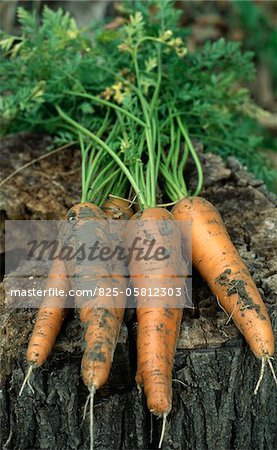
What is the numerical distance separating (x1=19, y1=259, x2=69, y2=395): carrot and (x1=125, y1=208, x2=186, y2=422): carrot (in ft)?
0.84

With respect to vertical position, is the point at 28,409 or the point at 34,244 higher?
the point at 34,244

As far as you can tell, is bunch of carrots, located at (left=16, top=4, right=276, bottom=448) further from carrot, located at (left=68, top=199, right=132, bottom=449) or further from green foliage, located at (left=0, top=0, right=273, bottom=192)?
green foliage, located at (left=0, top=0, right=273, bottom=192)

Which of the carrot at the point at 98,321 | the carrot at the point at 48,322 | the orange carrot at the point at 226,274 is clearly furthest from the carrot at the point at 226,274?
the carrot at the point at 48,322

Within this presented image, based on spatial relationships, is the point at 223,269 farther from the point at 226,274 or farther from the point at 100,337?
the point at 100,337

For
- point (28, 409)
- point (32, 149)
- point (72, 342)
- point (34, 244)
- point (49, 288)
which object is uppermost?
point (32, 149)

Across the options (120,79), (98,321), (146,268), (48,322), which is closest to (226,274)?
(146,268)

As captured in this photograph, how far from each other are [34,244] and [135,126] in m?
0.71

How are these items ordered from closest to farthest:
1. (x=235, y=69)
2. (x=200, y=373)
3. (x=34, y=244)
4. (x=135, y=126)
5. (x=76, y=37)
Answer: (x=200, y=373) → (x=34, y=244) → (x=135, y=126) → (x=76, y=37) → (x=235, y=69)

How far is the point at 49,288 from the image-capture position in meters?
2.17

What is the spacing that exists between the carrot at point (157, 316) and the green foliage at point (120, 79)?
69cm

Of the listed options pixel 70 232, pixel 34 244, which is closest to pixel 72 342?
pixel 70 232

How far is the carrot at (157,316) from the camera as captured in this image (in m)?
1.84

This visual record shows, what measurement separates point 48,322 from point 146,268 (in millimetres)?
375

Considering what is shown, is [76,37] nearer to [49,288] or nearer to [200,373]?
[49,288]
